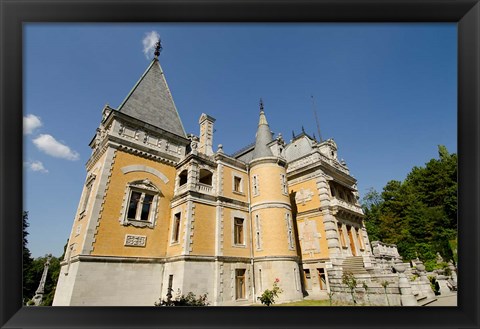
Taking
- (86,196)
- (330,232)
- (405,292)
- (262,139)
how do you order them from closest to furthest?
1. (405,292)
2. (86,196)
3. (330,232)
4. (262,139)

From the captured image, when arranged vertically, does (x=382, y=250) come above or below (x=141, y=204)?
below

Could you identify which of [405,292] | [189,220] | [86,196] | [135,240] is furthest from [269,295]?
[86,196]

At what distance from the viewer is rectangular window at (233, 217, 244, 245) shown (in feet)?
53.0

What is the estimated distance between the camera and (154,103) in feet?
57.4

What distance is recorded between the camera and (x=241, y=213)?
1702 centimetres

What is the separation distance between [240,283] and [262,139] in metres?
10.7

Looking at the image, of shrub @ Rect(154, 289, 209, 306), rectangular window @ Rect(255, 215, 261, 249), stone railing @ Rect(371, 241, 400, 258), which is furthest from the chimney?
stone railing @ Rect(371, 241, 400, 258)

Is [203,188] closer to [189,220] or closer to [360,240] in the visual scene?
[189,220]

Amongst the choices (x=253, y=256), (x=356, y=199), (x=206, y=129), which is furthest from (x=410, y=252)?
(x=206, y=129)

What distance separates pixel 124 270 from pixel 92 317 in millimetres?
11280

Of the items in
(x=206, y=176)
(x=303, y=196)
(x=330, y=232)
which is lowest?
(x=330, y=232)

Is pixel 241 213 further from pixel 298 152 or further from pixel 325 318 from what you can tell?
pixel 325 318
